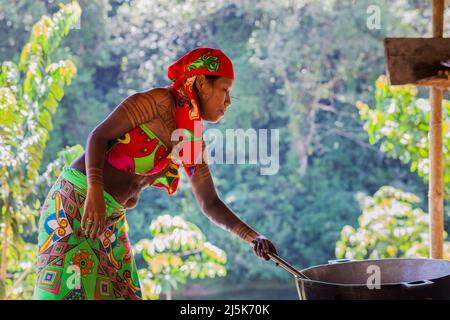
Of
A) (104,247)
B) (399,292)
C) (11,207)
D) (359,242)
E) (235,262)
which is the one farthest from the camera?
(235,262)

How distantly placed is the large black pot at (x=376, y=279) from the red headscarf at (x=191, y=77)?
49 cm

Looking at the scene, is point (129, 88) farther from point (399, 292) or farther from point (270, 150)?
point (399, 292)

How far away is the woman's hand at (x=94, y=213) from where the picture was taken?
1847mm

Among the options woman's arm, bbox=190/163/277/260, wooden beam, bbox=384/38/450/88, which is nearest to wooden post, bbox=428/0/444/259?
wooden beam, bbox=384/38/450/88

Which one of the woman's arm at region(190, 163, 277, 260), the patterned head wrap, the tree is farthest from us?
the tree

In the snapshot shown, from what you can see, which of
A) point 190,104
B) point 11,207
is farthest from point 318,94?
point 190,104

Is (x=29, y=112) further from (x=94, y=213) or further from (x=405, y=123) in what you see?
(x=94, y=213)

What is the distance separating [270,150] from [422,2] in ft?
10.6

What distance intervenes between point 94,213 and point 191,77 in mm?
531

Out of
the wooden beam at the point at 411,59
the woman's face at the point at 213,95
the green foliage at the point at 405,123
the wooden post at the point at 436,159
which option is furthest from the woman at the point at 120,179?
the green foliage at the point at 405,123

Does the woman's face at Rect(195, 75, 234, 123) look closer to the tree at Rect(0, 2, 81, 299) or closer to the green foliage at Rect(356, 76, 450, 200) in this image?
the tree at Rect(0, 2, 81, 299)

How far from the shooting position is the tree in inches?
168

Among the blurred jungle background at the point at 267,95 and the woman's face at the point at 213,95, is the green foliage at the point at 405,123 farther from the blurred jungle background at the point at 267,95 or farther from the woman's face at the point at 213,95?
the blurred jungle background at the point at 267,95

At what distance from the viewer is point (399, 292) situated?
1.79 metres
